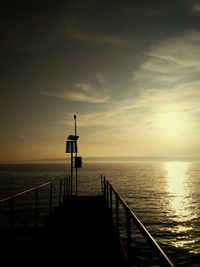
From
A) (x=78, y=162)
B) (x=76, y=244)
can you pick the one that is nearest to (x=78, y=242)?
(x=76, y=244)

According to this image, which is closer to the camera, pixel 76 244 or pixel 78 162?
pixel 76 244

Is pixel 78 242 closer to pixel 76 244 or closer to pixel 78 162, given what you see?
pixel 76 244

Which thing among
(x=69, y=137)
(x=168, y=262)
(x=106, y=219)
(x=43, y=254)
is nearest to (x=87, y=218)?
(x=106, y=219)

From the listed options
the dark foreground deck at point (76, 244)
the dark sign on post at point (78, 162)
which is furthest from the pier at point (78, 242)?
the dark sign on post at point (78, 162)

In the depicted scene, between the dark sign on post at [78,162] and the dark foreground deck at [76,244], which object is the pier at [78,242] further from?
the dark sign on post at [78,162]

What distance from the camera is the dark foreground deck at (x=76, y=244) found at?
5.88 m

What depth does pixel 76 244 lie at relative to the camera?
7070mm

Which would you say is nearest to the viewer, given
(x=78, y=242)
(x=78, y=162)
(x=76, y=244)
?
(x=76, y=244)

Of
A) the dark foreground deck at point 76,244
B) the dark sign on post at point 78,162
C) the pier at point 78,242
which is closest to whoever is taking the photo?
the pier at point 78,242

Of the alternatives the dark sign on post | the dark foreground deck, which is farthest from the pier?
the dark sign on post

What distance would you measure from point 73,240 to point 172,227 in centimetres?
2171

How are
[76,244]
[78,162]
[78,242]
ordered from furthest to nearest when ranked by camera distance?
[78,162]
[78,242]
[76,244]

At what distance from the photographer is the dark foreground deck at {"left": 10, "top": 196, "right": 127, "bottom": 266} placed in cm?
588

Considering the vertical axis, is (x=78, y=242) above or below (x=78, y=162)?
below
